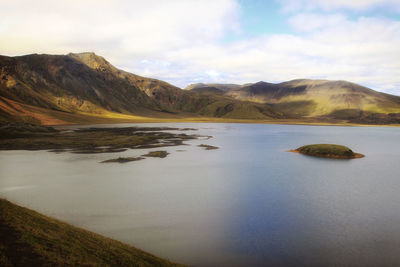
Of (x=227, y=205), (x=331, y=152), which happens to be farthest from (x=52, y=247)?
(x=331, y=152)

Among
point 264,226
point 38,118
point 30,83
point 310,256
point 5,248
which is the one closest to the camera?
point 5,248

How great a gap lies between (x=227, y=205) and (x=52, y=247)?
1843cm

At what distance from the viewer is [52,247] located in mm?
15461

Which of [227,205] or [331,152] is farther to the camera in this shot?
[331,152]

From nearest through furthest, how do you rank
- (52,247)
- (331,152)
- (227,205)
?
(52,247) < (227,205) < (331,152)

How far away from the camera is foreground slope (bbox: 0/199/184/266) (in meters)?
13.8

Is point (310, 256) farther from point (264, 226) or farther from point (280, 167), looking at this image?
point (280, 167)

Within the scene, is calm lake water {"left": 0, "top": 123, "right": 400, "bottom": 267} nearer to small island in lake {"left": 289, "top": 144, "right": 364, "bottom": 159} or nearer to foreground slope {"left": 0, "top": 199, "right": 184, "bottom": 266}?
foreground slope {"left": 0, "top": 199, "right": 184, "bottom": 266}

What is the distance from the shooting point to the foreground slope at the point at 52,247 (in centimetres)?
1384

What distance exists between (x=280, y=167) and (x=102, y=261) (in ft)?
137

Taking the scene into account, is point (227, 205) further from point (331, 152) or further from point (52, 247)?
point (331, 152)

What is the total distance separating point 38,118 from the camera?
134875 mm

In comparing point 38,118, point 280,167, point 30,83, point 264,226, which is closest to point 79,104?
point 30,83

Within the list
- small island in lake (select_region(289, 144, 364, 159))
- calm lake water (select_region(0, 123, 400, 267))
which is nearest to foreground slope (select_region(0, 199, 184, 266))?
calm lake water (select_region(0, 123, 400, 267))
